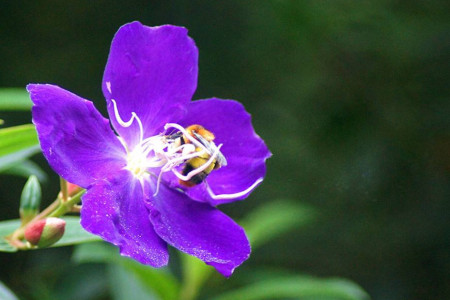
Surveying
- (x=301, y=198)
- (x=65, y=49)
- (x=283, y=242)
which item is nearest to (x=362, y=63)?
(x=301, y=198)

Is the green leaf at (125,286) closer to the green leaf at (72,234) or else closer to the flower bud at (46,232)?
the green leaf at (72,234)

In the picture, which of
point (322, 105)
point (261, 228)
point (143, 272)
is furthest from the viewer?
point (322, 105)

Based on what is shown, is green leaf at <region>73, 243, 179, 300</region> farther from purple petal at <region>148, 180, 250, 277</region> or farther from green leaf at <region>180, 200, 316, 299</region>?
purple petal at <region>148, 180, 250, 277</region>

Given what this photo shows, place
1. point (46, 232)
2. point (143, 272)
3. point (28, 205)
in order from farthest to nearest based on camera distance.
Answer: point (143, 272), point (28, 205), point (46, 232)

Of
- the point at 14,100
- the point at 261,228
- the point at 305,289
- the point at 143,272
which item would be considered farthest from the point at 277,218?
the point at 14,100

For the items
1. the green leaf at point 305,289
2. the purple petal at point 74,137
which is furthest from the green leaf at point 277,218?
the purple petal at point 74,137

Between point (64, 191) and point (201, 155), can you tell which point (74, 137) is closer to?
point (64, 191)

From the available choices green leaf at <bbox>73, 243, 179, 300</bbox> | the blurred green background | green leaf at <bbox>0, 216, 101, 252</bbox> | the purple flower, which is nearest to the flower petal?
the purple flower
